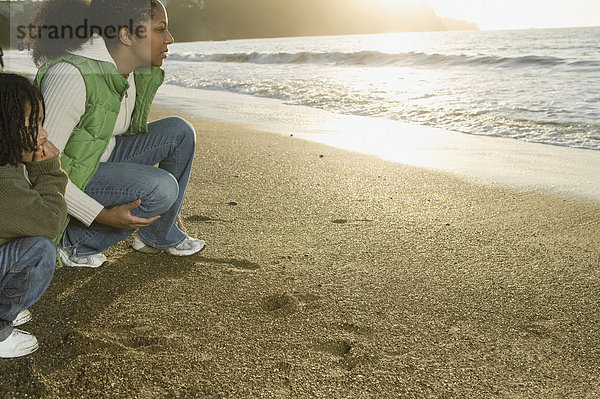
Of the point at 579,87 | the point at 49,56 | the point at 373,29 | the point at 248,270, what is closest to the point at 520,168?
the point at 248,270

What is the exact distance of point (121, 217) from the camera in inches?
86.7

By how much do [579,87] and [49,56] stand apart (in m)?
11.2

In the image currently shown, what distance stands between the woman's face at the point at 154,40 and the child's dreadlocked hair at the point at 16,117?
2.28 ft

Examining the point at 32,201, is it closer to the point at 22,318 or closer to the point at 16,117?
the point at 16,117

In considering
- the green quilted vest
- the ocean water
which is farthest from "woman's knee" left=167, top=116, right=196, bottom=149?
the ocean water

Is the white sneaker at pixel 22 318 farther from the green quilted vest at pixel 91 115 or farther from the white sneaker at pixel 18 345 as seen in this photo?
the green quilted vest at pixel 91 115

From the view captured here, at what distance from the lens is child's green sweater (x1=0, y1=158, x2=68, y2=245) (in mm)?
1622

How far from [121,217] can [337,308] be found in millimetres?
1060

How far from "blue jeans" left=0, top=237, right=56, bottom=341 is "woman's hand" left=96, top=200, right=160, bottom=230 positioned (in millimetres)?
431

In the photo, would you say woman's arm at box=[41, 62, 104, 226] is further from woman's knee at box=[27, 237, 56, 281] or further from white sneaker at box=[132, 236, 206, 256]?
white sneaker at box=[132, 236, 206, 256]

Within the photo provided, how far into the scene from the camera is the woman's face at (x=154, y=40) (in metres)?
2.26

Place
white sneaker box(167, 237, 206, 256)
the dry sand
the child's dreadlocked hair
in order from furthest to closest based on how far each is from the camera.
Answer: white sneaker box(167, 237, 206, 256), the dry sand, the child's dreadlocked hair

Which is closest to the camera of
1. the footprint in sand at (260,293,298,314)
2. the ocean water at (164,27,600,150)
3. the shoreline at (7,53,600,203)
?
the footprint in sand at (260,293,298,314)

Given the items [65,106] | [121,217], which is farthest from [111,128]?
[121,217]
